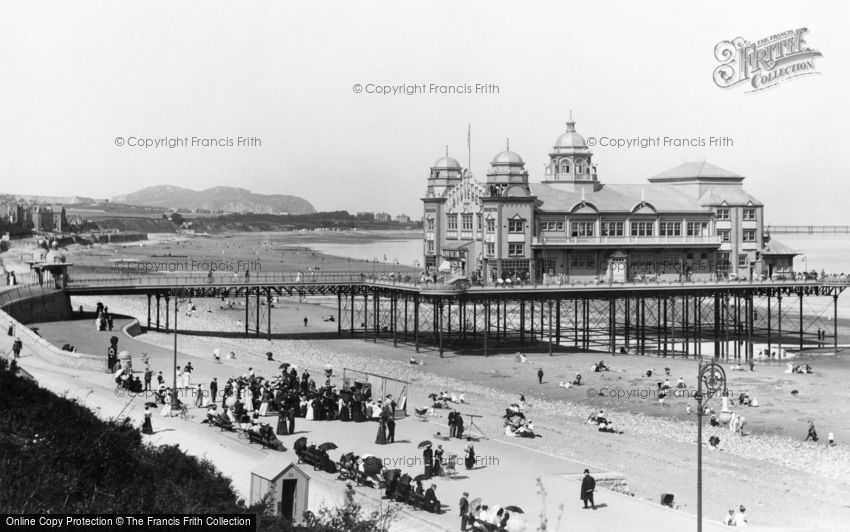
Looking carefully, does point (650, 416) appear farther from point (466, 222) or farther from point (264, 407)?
point (466, 222)

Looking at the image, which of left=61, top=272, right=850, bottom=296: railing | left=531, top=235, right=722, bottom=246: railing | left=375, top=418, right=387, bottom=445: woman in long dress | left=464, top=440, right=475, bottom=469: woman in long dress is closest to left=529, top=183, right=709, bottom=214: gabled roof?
left=531, top=235, right=722, bottom=246: railing

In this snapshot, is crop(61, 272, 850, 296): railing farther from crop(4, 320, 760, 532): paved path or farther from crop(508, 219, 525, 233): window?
crop(4, 320, 760, 532): paved path

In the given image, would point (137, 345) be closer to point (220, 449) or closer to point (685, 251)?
point (220, 449)

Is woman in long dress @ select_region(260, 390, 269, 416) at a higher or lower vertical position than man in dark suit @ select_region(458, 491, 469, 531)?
higher

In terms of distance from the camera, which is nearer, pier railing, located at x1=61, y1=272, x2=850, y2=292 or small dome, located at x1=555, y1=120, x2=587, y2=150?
pier railing, located at x1=61, y1=272, x2=850, y2=292

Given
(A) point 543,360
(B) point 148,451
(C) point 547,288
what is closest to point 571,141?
(C) point 547,288

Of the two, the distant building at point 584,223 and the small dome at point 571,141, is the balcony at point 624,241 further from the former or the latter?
the small dome at point 571,141

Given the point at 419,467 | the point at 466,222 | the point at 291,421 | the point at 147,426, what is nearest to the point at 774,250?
the point at 466,222
